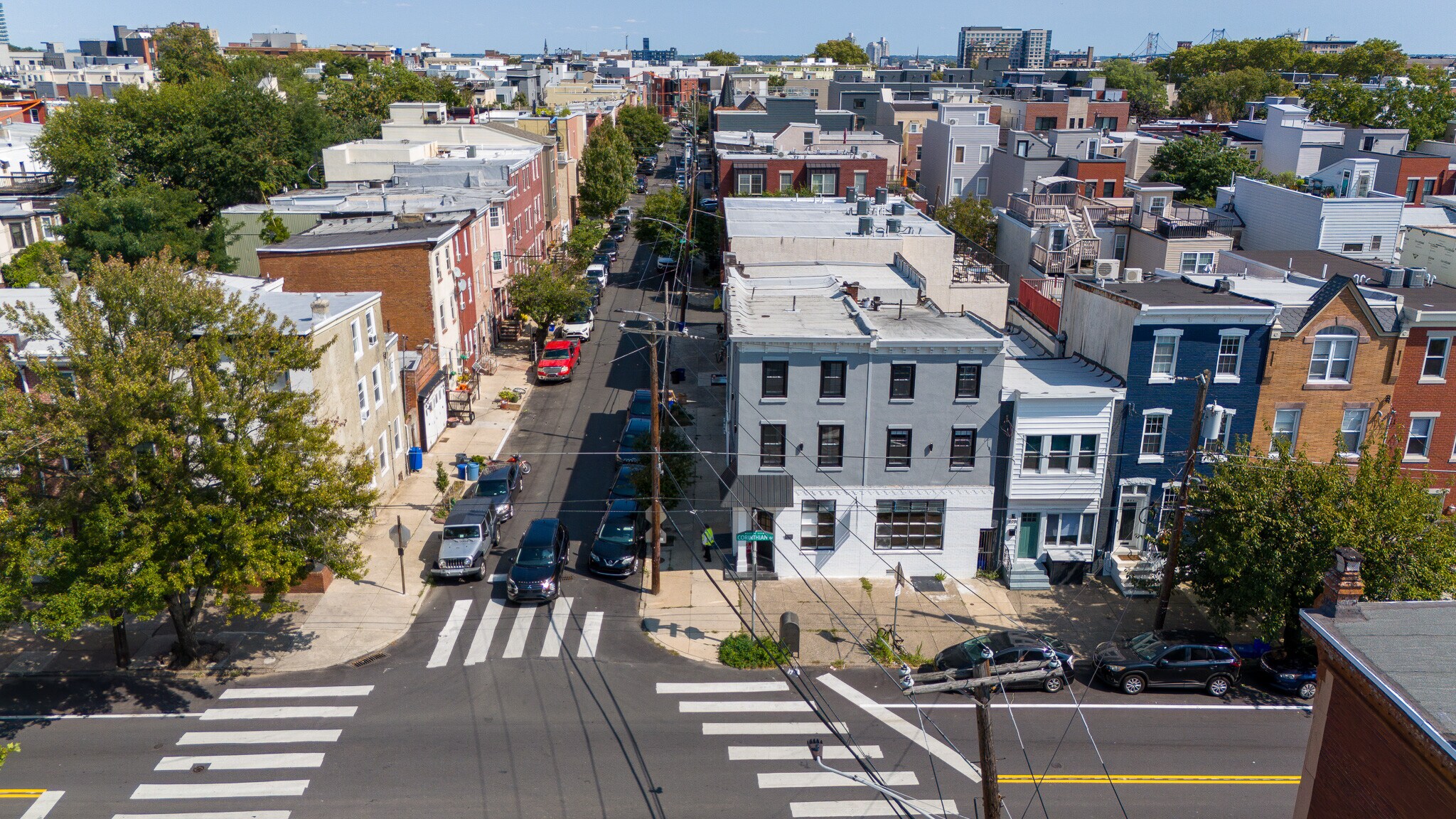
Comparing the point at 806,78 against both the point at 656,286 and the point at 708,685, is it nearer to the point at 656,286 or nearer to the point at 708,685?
the point at 656,286

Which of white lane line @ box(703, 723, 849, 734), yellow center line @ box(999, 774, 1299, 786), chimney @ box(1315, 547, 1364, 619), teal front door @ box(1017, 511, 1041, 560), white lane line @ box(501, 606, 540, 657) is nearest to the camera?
chimney @ box(1315, 547, 1364, 619)

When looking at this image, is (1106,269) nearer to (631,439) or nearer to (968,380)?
(968,380)

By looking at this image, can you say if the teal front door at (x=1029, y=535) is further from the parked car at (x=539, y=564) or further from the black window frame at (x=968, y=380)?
the parked car at (x=539, y=564)

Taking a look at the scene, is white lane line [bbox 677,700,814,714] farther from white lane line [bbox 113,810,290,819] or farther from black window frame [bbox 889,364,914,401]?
black window frame [bbox 889,364,914,401]

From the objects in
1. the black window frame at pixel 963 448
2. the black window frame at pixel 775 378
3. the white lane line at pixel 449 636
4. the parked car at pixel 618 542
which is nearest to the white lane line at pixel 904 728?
the parked car at pixel 618 542

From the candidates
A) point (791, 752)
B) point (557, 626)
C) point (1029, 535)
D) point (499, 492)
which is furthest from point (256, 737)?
point (1029, 535)

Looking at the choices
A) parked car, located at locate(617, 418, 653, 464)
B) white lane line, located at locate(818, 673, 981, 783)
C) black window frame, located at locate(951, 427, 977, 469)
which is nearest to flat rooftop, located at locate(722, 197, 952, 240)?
parked car, located at locate(617, 418, 653, 464)
